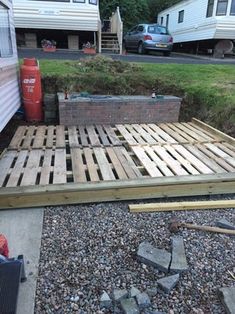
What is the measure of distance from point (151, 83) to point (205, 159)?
10.1 feet

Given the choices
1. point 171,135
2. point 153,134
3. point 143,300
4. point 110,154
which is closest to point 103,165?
point 110,154

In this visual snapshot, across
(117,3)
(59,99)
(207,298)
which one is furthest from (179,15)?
(207,298)

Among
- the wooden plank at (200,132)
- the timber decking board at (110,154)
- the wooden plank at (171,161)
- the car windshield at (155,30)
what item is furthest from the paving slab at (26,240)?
the car windshield at (155,30)

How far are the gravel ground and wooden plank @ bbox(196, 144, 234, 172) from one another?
791 mm

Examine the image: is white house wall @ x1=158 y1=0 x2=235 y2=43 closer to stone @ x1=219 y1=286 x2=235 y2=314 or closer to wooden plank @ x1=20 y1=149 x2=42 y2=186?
wooden plank @ x1=20 y1=149 x2=42 y2=186

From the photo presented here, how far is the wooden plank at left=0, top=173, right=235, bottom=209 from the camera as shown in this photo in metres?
2.97

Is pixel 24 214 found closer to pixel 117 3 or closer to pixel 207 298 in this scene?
pixel 207 298

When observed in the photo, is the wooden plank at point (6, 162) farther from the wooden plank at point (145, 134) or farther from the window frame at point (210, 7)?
the window frame at point (210, 7)

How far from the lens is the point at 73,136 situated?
15.7 feet

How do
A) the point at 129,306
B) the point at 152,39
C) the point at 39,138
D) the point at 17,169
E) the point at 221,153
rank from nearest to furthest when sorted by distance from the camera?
the point at 129,306 < the point at 17,169 < the point at 221,153 < the point at 39,138 < the point at 152,39

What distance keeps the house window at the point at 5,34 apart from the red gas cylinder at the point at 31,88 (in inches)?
15.3

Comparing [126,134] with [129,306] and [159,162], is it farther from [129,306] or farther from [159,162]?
[129,306]

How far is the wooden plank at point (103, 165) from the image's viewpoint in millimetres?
3411

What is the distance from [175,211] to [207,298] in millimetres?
1061
